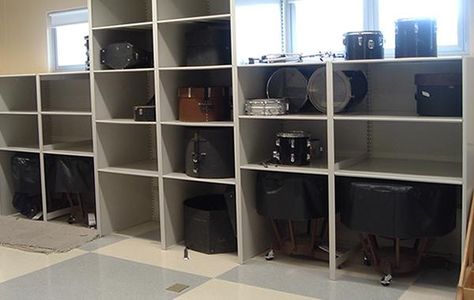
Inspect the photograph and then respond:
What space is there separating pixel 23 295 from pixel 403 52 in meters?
2.94

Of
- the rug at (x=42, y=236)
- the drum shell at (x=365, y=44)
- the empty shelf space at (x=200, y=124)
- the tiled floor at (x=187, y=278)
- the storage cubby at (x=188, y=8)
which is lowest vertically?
the tiled floor at (x=187, y=278)

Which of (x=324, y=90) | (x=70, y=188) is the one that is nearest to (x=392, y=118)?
(x=324, y=90)

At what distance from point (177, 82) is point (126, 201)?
53.5 inches

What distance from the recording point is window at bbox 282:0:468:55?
415cm

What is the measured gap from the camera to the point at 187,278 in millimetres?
4098

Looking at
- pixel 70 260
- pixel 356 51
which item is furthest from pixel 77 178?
pixel 356 51

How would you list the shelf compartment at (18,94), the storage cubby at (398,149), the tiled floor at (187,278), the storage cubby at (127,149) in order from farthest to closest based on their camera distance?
the shelf compartment at (18,94)
the storage cubby at (127,149)
the storage cubby at (398,149)
the tiled floor at (187,278)

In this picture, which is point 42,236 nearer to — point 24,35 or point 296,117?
point 24,35

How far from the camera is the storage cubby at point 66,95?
608 centimetres

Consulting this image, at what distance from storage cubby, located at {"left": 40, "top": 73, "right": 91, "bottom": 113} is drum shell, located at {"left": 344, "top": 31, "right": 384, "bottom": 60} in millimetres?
3084

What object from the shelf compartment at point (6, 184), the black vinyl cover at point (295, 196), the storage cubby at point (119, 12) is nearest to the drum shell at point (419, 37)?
the black vinyl cover at point (295, 196)

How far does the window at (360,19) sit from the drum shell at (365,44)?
1.84ft

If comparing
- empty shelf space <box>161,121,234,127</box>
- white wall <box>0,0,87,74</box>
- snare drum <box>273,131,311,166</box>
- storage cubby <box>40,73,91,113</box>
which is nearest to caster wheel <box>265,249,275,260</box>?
snare drum <box>273,131,311,166</box>

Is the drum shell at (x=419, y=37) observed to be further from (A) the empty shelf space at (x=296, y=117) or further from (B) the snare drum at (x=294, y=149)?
(B) the snare drum at (x=294, y=149)
